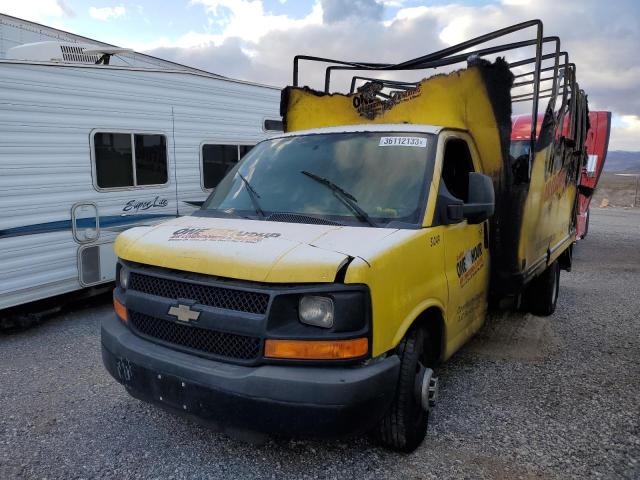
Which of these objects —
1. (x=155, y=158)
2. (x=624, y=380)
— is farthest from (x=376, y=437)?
(x=155, y=158)

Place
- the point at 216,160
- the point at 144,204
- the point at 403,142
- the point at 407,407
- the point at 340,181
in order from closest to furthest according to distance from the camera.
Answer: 1. the point at 407,407
2. the point at 340,181
3. the point at 403,142
4. the point at 144,204
5. the point at 216,160

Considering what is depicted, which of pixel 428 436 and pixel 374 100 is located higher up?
pixel 374 100

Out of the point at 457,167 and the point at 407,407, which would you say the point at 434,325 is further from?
the point at 457,167

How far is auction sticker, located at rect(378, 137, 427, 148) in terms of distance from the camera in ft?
11.9

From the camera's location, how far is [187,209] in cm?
699

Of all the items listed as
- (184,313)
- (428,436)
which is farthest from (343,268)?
(428,436)

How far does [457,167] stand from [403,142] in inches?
19.8

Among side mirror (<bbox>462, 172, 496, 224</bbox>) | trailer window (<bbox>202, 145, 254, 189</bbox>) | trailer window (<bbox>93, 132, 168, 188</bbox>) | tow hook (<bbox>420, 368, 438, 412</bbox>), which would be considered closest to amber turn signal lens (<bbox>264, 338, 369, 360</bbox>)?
tow hook (<bbox>420, 368, 438, 412</bbox>)

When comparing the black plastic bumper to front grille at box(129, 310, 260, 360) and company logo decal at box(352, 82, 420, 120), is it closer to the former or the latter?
front grille at box(129, 310, 260, 360)

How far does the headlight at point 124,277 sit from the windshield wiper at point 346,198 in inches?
52.9

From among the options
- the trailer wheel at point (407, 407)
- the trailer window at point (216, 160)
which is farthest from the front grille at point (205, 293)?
the trailer window at point (216, 160)

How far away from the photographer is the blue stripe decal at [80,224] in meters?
5.25

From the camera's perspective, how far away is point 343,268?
2605mm

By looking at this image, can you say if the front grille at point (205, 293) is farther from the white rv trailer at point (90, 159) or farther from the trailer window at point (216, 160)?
the trailer window at point (216, 160)
